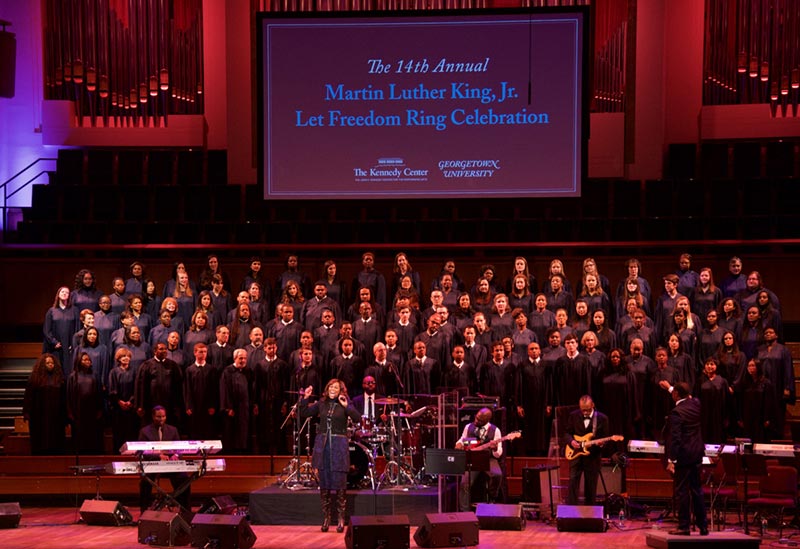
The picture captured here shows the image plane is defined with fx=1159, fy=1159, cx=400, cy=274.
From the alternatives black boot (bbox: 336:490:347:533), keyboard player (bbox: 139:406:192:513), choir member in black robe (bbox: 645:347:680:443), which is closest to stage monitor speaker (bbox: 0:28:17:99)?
keyboard player (bbox: 139:406:192:513)

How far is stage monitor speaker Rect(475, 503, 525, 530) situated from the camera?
1009cm

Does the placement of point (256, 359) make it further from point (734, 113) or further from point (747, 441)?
point (734, 113)

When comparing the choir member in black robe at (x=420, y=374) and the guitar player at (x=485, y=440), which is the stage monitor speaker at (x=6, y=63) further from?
the guitar player at (x=485, y=440)

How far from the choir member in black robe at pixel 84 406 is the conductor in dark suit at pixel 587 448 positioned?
503 centimetres

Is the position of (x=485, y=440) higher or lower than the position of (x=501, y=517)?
higher

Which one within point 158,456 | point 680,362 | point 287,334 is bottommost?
point 158,456

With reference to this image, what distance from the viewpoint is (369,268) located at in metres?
13.4

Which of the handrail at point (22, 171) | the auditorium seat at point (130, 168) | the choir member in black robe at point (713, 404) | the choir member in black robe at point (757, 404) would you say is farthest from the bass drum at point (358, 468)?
the handrail at point (22, 171)

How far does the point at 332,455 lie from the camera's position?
10102mm

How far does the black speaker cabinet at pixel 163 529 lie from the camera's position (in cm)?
921

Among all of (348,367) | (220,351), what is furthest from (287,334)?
(348,367)

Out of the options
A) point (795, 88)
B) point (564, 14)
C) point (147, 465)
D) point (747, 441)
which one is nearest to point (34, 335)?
point (147, 465)

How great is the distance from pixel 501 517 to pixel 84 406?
476 cm

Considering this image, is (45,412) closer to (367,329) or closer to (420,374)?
A: (367,329)
